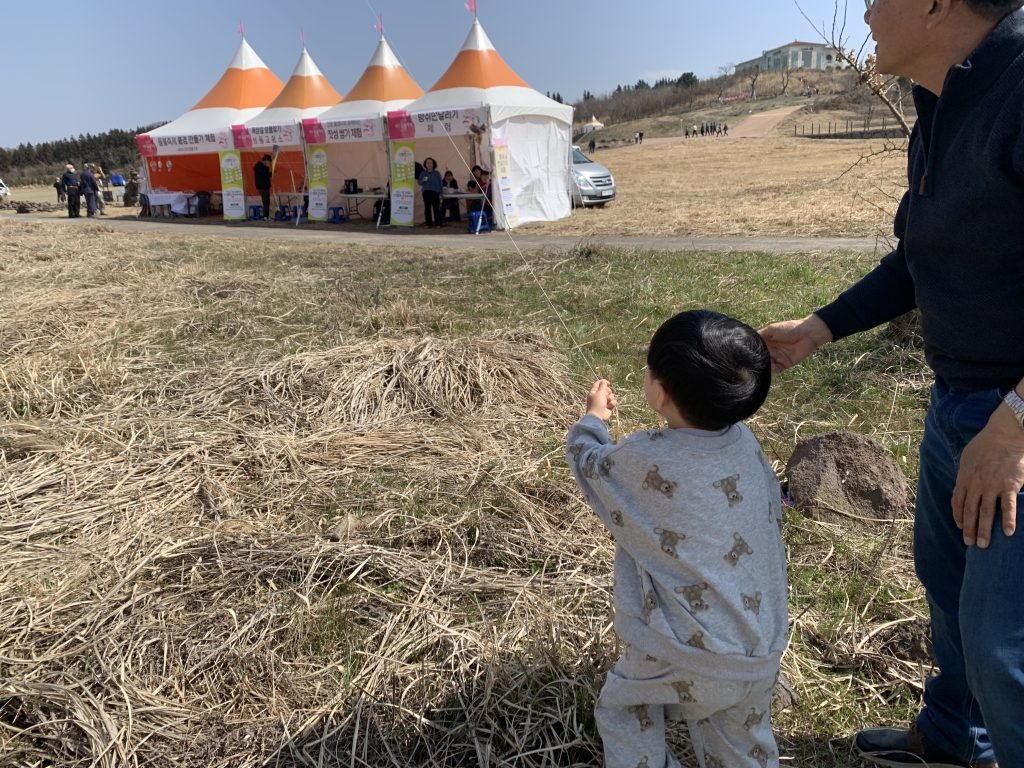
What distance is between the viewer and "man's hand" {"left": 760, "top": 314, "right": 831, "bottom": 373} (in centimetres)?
202

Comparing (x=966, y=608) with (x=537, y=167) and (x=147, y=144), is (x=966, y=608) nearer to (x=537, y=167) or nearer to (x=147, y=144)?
(x=537, y=167)

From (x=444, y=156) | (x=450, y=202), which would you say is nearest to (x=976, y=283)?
(x=450, y=202)

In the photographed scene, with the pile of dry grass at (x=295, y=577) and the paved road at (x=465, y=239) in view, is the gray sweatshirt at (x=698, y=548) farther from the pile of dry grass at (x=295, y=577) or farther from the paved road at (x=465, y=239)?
the paved road at (x=465, y=239)

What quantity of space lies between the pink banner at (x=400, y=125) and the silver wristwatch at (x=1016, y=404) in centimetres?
1564

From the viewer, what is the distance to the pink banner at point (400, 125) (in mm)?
15750

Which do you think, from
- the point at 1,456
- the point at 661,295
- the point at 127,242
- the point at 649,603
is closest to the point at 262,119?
the point at 127,242

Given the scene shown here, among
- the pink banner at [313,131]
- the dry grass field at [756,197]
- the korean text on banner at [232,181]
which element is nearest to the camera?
the dry grass field at [756,197]

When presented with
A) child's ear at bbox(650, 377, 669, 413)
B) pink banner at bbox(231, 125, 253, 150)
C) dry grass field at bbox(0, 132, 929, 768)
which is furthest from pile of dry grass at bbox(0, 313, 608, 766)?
pink banner at bbox(231, 125, 253, 150)

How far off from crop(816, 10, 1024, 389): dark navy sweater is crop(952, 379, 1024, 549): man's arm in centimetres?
20

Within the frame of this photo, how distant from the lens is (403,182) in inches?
665

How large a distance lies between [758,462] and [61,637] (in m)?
2.35

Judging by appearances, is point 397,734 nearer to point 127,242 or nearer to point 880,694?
point 880,694

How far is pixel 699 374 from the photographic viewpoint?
1589mm

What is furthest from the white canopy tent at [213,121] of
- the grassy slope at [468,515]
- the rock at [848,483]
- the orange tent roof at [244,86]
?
the rock at [848,483]
